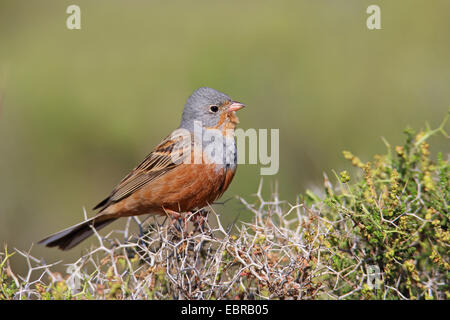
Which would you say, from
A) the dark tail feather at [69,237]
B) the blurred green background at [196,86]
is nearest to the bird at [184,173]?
the dark tail feather at [69,237]

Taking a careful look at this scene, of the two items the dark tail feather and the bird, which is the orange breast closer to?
the bird

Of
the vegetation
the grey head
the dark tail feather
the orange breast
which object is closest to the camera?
the vegetation

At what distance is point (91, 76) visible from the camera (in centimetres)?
832

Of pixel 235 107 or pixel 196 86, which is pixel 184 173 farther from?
pixel 196 86

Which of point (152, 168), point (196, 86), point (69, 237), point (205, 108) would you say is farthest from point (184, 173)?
point (196, 86)

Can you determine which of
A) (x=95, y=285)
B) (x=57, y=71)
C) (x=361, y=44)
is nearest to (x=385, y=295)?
(x=95, y=285)

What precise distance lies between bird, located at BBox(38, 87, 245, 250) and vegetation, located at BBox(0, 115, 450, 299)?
3.43ft

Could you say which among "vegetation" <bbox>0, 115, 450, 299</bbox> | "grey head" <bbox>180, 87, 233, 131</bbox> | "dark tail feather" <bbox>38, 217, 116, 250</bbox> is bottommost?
"dark tail feather" <bbox>38, 217, 116, 250</bbox>

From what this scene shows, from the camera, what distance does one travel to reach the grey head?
5242 mm

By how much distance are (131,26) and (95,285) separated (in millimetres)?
6477

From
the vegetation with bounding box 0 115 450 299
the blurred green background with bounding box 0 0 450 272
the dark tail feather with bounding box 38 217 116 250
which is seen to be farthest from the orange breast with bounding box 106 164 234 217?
the blurred green background with bounding box 0 0 450 272

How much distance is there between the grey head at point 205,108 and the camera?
5.24 metres

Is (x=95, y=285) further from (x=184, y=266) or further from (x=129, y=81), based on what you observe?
(x=129, y=81)
